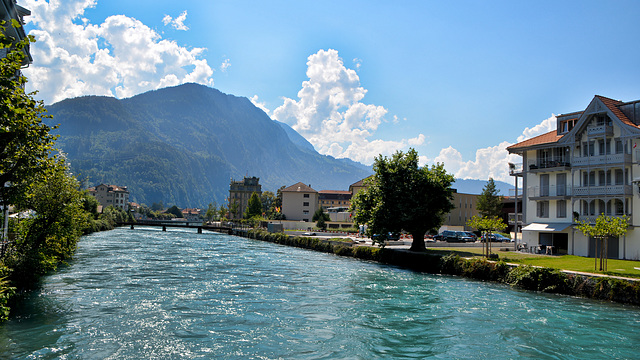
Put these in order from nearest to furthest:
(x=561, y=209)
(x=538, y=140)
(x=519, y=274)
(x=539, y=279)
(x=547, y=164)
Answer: (x=539, y=279) → (x=519, y=274) → (x=561, y=209) → (x=547, y=164) → (x=538, y=140)

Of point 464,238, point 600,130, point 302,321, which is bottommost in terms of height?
point 302,321

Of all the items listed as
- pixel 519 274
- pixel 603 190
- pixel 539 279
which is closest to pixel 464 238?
pixel 603 190

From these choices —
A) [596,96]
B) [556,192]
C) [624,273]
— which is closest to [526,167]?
[556,192]

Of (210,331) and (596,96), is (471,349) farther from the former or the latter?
(596,96)

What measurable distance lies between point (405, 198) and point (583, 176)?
16.6 m

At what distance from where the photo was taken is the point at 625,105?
3822 cm

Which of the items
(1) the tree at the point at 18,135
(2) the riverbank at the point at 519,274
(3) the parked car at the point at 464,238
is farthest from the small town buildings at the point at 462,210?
(1) the tree at the point at 18,135

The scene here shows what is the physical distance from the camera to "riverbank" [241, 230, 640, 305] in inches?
914

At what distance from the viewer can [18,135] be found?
12.6 m

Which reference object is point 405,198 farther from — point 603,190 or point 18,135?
point 18,135

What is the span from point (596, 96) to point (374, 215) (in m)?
22.8

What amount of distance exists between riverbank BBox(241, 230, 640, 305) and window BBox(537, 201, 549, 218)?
1401 cm

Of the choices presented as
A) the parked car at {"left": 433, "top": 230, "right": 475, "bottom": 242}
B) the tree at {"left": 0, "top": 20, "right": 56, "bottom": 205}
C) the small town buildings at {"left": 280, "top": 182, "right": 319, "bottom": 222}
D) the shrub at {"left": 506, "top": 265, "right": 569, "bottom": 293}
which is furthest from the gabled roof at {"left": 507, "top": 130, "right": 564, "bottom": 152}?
the small town buildings at {"left": 280, "top": 182, "right": 319, "bottom": 222}

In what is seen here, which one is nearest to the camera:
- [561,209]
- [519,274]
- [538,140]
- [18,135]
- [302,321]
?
[18,135]
